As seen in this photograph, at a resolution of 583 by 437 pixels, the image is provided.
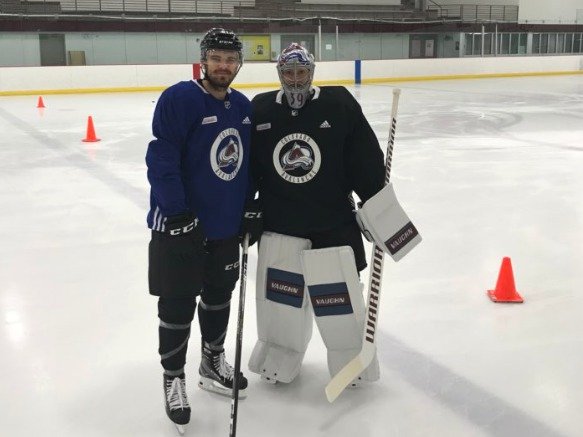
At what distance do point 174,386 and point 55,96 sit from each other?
1464 cm

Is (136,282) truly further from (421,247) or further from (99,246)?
(421,247)

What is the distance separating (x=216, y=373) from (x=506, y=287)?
1610 millimetres

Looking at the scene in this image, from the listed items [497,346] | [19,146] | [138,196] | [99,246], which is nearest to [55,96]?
[19,146]

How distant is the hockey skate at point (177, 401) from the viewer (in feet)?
7.33

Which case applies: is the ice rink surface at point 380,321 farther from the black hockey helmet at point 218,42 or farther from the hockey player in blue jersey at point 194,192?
the black hockey helmet at point 218,42

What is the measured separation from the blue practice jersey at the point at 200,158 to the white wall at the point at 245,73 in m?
15.1

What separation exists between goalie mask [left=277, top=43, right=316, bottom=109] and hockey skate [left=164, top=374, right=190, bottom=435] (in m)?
1.01

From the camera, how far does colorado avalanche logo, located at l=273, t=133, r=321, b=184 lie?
2.33 m

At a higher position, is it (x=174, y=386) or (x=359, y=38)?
(x=359, y=38)

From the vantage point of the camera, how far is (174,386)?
2.32 meters

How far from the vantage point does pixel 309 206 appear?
240cm

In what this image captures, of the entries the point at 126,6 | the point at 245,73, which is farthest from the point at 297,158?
the point at 126,6

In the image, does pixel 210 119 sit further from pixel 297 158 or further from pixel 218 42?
pixel 297 158

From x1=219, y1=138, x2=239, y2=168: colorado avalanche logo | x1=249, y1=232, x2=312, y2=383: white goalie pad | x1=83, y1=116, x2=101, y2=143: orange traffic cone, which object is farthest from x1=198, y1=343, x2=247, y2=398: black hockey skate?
x1=83, y1=116, x2=101, y2=143: orange traffic cone
